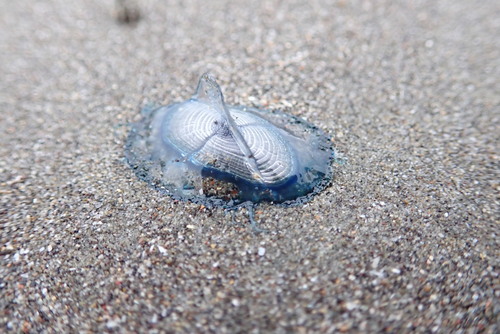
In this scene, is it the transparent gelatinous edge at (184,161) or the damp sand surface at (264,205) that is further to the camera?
the transparent gelatinous edge at (184,161)

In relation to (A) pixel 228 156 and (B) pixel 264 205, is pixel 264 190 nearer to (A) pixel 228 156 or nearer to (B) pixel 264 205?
(B) pixel 264 205

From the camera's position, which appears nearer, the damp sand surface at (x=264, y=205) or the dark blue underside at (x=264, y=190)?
the damp sand surface at (x=264, y=205)

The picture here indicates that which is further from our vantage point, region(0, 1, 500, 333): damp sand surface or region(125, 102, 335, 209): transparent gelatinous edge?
region(125, 102, 335, 209): transparent gelatinous edge

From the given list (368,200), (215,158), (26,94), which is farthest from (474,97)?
(26,94)
